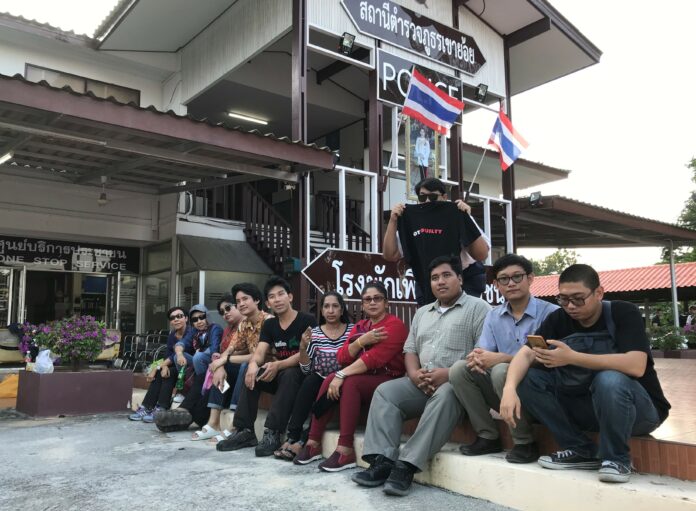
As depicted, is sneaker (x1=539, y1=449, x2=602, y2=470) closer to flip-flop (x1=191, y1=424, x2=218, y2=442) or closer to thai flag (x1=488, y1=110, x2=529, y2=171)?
flip-flop (x1=191, y1=424, x2=218, y2=442)

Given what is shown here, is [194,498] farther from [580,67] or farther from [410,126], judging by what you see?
[580,67]

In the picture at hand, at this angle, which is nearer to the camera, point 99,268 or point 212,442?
point 212,442

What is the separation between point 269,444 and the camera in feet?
14.7

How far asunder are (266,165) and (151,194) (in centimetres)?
325

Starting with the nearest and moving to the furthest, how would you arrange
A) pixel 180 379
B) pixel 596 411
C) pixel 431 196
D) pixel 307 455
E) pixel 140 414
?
pixel 596 411, pixel 307 455, pixel 431 196, pixel 180 379, pixel 140 414

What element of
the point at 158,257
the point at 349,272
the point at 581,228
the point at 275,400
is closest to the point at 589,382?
the point at 275,400

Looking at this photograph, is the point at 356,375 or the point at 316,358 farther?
the point at 316,358

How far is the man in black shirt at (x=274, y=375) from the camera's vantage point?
4.51 meters

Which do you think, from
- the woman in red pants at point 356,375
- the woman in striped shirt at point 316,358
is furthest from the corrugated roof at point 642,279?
the woman in red pants at point 356,375

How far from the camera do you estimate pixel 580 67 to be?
12.7 m

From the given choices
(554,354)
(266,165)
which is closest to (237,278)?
(266,165)

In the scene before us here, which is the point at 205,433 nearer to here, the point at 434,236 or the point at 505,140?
the point at 434,236

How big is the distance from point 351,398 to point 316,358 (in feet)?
1.74

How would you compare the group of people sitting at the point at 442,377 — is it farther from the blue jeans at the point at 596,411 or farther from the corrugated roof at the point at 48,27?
the corrugated roof at the point at 48,27
